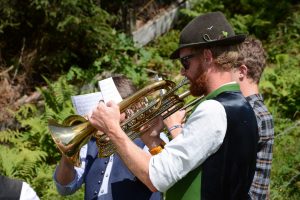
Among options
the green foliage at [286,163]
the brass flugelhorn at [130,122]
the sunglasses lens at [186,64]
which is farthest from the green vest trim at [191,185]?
the green foliage at [286,163]

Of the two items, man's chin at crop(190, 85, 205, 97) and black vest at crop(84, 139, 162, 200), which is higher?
man's chin at crop(190, 85, 205, 97)

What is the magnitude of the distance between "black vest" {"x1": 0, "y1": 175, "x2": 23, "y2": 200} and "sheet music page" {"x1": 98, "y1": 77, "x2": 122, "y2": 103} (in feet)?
2.96

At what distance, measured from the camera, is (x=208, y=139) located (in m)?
2.04

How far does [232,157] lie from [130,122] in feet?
2.32

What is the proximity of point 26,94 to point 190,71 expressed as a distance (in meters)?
5.52

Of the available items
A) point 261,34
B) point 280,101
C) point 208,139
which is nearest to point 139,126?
point 208,139

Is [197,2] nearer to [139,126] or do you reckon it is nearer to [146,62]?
[146,62]

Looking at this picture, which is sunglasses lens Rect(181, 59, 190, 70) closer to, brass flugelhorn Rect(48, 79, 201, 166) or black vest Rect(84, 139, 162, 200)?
brass flugelhorn Rect(48, 79, 201, 166)

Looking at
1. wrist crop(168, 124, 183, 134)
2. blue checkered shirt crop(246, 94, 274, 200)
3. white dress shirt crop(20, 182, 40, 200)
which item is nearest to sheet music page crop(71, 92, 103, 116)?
wrist crop(168, 124, 183, 134)

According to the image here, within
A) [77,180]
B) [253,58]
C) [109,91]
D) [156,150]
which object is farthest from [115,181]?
[253,58]

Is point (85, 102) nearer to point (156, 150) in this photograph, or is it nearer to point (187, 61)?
point (156, 150)

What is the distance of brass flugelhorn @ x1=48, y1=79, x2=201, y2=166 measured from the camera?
2.61 meters

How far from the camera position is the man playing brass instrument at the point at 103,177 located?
8.90ft

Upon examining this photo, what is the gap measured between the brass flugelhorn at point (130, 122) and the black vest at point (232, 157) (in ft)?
1.66
